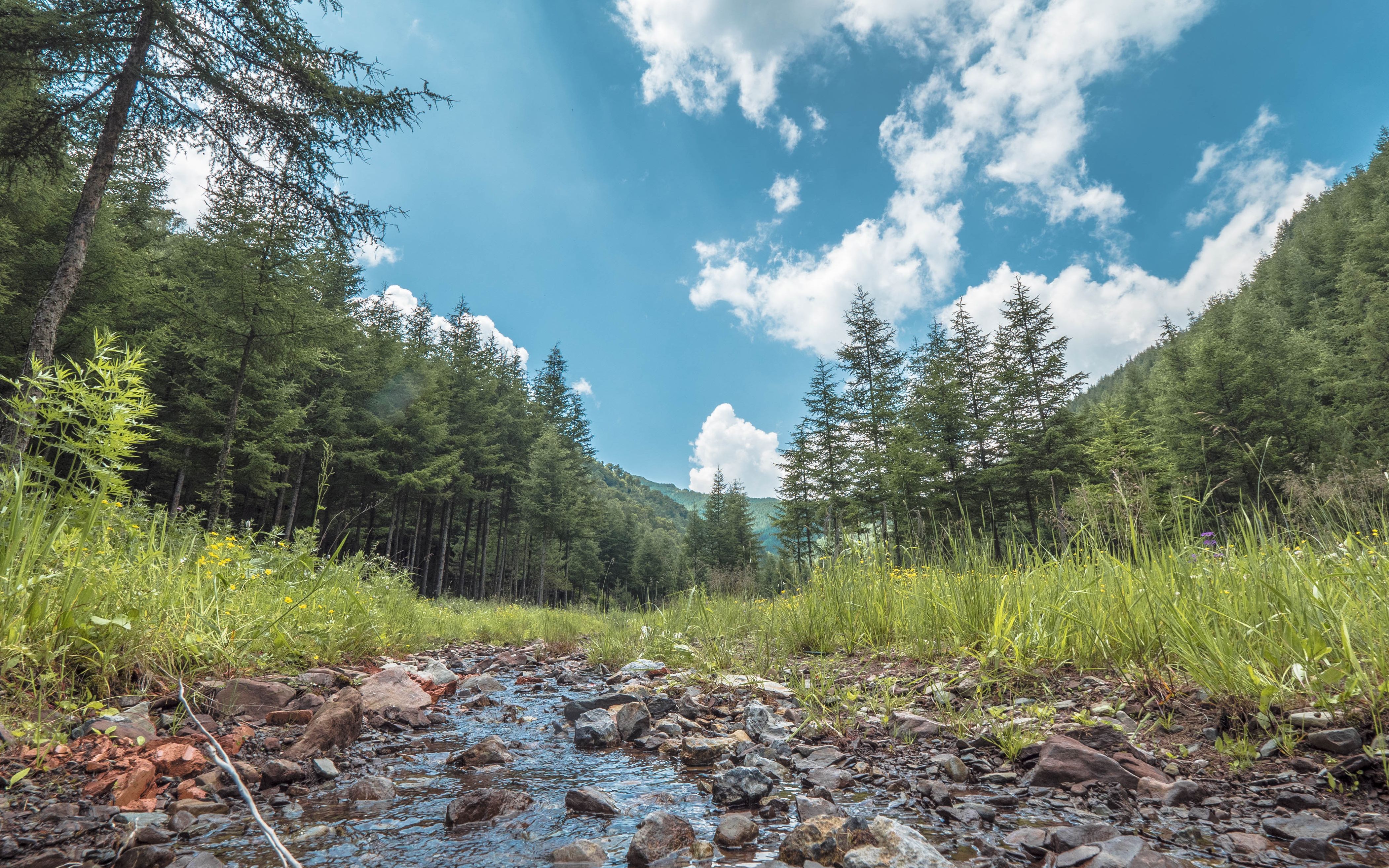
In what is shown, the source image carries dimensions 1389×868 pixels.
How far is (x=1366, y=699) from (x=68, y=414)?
19.8 feet

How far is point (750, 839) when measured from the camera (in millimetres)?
1926

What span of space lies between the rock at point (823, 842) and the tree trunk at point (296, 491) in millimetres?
27918

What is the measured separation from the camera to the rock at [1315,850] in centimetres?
144

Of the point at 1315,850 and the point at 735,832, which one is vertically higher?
the point at 1315,850

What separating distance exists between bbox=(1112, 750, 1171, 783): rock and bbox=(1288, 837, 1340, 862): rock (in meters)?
0.43

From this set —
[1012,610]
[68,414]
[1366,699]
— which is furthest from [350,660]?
[1366,699]

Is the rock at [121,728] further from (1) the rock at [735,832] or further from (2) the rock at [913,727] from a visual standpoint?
(2) the rock at [913,727]

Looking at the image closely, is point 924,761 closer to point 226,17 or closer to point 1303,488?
point 1303,488

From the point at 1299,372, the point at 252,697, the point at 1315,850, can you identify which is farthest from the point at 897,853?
the point at 1299,372

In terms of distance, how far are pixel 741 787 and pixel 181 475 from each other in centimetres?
2586

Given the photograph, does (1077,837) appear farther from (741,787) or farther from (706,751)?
(706,751)

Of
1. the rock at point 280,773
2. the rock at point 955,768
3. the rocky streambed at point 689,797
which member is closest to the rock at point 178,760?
the rocky streambed at point 689,797

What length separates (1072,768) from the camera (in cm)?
208

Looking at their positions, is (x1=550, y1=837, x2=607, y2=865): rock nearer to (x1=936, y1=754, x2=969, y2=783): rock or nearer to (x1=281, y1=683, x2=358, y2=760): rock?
(x1=936, y1=754, x2=969, y2=783): rock
